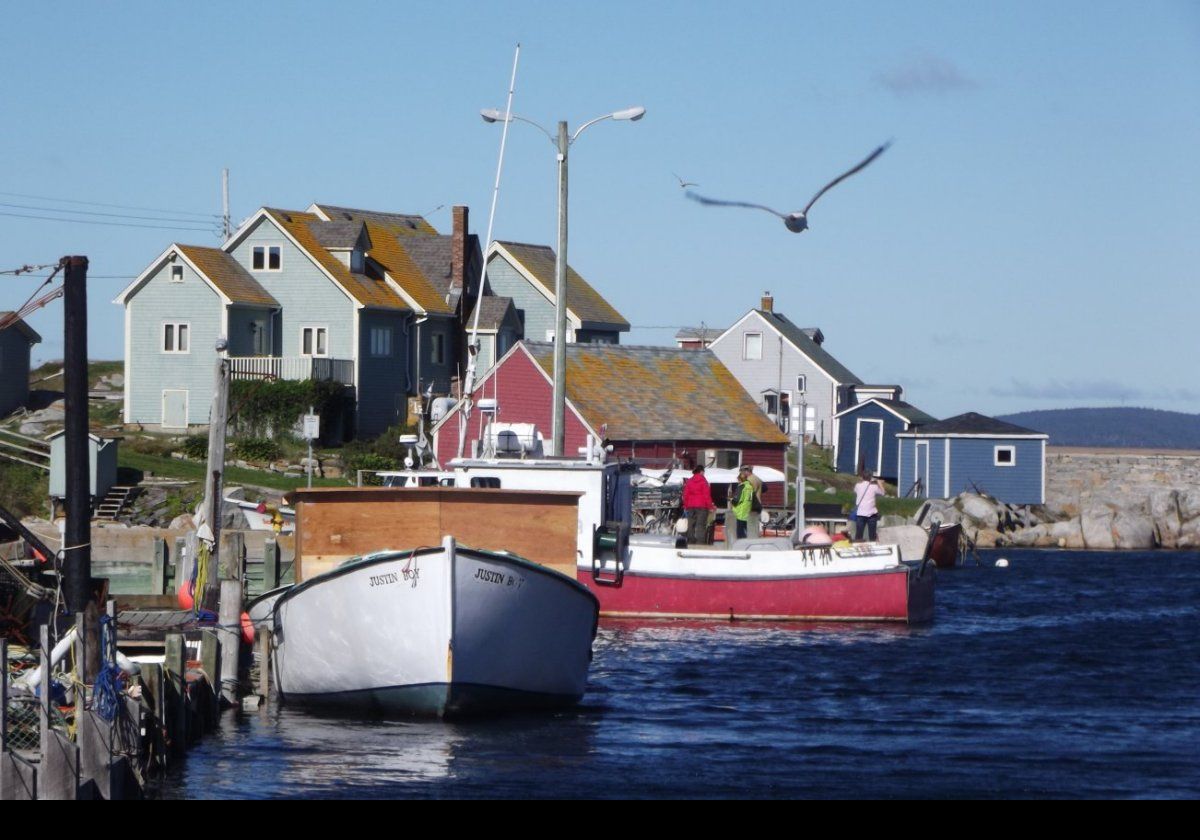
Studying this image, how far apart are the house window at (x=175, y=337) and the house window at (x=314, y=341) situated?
12.9 feet

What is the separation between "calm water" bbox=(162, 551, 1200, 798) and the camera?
593 inches

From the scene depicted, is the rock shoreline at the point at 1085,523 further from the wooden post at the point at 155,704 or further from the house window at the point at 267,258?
the wooden post at the point at 155,704

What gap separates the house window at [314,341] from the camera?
57.3m

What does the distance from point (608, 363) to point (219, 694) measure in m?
A: 32.2

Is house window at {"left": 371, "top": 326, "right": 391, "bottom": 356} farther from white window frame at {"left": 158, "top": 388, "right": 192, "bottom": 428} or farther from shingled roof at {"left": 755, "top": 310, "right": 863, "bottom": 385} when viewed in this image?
shingled roof at {"left": 755, "top": 310, "right": 863, "bottom": 385}

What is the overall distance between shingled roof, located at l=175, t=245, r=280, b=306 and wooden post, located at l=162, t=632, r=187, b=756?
41.0 m

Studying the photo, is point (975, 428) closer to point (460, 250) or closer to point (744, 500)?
point (460, 250)

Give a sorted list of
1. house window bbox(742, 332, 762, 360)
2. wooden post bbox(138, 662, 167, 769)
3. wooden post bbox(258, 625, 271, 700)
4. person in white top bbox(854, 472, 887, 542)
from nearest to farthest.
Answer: wooden post bbox(138, 662, 167, 769)
wooden post bbox(258, 625, 271, 700)
person in white top bbox(854, 472, 887, 542)
house window bbox(742, 332, 762, 360)

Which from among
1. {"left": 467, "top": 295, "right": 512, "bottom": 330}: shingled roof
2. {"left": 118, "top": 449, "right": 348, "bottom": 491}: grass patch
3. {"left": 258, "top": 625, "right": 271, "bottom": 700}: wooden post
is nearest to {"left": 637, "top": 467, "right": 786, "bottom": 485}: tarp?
{"left": 118, "top": 449, "right": 348, "bottom": 491}: grass patch

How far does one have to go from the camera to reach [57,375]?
70.2m

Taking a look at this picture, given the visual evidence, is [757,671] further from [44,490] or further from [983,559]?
[983,559]

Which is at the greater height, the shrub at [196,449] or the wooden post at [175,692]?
the shrub at [196,449]

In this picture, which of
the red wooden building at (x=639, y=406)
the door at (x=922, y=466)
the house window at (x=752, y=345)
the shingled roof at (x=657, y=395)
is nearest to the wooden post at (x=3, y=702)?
the red wooden building at (x=639, y=406)

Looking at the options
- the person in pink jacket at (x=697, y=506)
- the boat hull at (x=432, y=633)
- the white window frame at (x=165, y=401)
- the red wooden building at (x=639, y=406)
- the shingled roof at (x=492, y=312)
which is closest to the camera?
the boat hull at (x=432, y=633)
